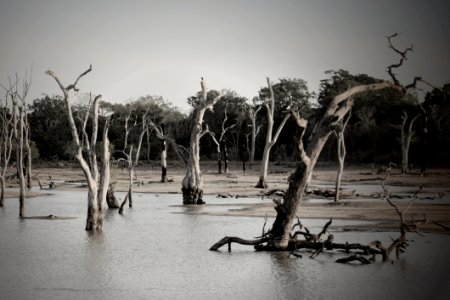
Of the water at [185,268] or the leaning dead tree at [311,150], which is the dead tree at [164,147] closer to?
the water at [185,268]

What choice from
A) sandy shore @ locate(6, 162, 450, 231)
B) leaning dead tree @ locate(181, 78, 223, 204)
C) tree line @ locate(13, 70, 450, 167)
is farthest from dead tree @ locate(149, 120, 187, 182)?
tree line @ locate(13, 70, 450, 167)

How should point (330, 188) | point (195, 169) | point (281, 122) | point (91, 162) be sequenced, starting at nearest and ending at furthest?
point (91, 162) < point (195, 169) < point (330, 188) < point (281, 122)

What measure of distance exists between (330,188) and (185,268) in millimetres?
29366

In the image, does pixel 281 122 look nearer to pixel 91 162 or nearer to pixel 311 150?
pixel 91 162

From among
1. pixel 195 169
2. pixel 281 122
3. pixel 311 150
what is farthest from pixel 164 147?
pixel 311 150

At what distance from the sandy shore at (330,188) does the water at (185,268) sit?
7.62 feet

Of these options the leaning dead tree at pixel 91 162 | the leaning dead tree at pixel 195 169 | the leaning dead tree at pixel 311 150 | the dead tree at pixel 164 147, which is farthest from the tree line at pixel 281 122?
the leaning dead tree at pixel 311 150

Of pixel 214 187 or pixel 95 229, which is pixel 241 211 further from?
pixel 214 187

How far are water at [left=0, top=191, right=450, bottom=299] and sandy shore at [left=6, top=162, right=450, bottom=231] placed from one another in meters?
2.32

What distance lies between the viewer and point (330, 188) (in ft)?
151

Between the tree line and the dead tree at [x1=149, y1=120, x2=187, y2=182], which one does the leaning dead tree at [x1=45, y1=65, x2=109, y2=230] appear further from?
the tree line

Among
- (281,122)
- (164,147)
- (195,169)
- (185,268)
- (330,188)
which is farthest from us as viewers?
(281,122)

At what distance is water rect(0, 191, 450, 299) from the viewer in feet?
49.4

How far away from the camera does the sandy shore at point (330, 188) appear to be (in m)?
28.9
